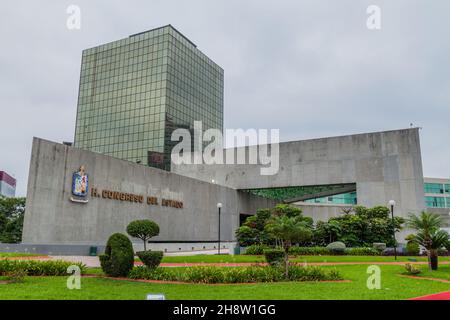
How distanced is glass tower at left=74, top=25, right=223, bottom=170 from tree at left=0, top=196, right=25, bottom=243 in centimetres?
3954

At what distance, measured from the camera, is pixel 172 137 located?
76875 mm

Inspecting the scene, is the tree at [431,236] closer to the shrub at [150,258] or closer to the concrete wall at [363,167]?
the shrub at [150,258]

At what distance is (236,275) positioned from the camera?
536 inches

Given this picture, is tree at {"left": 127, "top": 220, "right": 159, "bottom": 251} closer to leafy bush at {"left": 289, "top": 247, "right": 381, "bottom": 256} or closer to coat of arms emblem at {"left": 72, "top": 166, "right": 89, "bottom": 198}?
coat of arms emblem at {"left": 72, "top": 166, "right": 89, "bottom": 198}

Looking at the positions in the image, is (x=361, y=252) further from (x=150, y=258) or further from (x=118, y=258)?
(x=118, y=258)

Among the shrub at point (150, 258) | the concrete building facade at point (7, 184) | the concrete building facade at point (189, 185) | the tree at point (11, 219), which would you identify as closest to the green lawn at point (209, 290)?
the shrub at point (150, 258)

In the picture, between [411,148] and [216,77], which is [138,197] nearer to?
[411,148]

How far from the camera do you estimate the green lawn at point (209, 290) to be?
10.0 meters

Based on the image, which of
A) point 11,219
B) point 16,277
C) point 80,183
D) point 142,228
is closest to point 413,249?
point 142,228

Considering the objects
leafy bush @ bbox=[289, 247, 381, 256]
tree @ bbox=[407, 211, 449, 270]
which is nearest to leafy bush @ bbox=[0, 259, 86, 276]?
tree @ bbox=[407, 211, 449, 270]

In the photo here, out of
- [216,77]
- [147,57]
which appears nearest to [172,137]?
[147,57]

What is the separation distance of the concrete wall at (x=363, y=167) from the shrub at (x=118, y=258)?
103 feet

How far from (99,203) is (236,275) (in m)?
18.5

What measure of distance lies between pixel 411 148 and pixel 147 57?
57.3 metres
